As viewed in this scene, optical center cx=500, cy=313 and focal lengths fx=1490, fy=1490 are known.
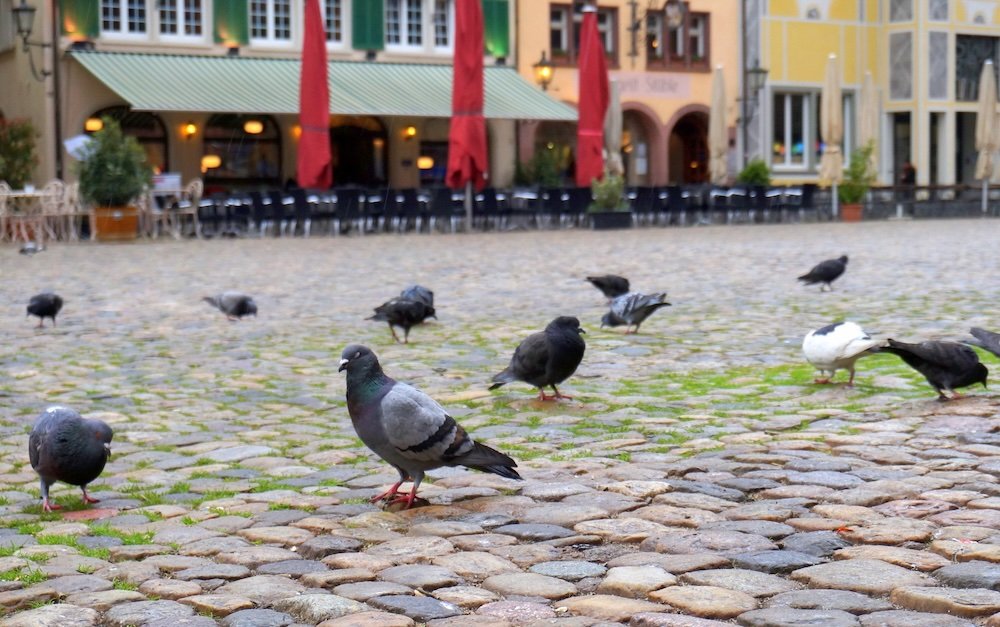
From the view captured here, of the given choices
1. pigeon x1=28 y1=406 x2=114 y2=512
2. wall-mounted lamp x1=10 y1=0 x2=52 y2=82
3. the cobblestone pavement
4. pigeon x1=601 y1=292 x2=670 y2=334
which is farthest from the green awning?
pigeon x1=28 y1=406 x2=114 y2=512

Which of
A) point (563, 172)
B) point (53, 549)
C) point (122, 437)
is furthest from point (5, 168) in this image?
point (53, 549)

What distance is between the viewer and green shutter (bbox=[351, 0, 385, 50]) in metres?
32.4

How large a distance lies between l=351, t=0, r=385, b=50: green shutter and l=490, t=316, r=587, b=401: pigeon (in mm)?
26475

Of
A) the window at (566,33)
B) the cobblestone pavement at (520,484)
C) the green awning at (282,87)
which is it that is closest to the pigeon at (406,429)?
the cobblestone pavement at (520,484)

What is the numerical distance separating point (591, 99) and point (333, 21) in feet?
23.5

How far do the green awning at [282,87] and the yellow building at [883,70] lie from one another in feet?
28.7

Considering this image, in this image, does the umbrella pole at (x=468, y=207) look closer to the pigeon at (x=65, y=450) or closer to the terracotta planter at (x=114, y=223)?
the terracotta planter at (x=114, y=223)

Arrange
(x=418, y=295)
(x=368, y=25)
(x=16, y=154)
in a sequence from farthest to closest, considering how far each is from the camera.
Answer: (x=368, y=25) → (x=16, y=154) → (x=418, y=295)

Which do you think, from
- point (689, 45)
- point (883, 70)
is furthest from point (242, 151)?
point (883, 70)

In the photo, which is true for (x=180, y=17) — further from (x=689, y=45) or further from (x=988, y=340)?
(x=988, y=340)

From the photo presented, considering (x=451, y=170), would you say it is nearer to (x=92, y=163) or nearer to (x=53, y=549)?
(x=92, y=163)

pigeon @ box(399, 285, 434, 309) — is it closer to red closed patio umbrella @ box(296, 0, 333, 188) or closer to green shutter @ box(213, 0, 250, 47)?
red closed patio umbrella @ box(296, 0, 333, 188)

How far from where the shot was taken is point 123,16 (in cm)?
2948

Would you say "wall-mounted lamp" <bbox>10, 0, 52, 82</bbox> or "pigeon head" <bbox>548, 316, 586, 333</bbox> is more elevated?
"wall-mounted lamp" <bbox>10, 0, 52, 82</bbox>
